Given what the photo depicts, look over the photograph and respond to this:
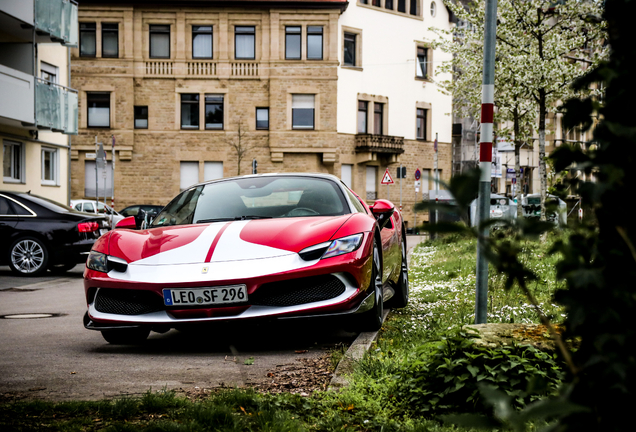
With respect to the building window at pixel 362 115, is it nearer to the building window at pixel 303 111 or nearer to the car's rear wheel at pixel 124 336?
the building window at pixel 303 111

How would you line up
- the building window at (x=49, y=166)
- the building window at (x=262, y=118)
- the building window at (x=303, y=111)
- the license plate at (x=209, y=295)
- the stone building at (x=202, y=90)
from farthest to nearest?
1. the building window at (x=262, y=118)
2. the building window at (x=303, y=111)
3. the stone building at (x=202, y=90)
4. the building window at (x=49, y=166)
5. the license plate at (x=209, y=295)

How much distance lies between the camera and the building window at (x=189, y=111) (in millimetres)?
41875

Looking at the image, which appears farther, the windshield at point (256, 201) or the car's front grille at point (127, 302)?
the windshield at point (256, 201)

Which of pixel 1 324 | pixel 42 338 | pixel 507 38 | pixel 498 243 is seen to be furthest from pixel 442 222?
pixel 507 38

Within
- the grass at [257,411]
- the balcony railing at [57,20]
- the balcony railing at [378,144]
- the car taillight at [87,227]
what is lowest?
the grass at [257,411]

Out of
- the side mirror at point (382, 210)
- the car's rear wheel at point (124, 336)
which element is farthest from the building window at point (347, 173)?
the car's rear wheel at point (124, 336)

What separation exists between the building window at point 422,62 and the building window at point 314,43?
7.32 m

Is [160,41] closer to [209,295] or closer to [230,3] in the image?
[230,3]

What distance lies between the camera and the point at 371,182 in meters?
44.9

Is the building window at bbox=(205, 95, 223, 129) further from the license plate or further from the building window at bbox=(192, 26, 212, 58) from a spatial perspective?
the license plate

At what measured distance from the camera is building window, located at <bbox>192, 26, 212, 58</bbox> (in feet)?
138

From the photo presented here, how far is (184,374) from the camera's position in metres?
4.75

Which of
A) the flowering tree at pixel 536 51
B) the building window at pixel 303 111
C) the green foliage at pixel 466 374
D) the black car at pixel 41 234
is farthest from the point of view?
the building window at pixel 303 111

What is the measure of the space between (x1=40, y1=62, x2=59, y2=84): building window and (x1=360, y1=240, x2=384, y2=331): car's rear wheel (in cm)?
2318
